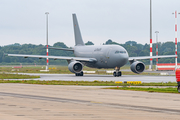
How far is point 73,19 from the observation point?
6588 centimetres

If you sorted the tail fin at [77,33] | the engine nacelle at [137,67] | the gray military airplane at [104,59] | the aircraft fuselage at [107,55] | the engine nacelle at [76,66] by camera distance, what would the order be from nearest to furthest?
the aircraft fuselage at [107,55], the gray military airplane at [104,59], the engine nacelle at [76,66], the engine nacelle at [137,67], the tail fin at [77,33]

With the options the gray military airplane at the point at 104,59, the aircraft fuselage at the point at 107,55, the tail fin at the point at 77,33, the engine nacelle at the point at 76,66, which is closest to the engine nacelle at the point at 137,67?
the gray military airplane at the point at 104,59

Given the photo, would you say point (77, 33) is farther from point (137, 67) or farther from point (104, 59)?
point (137, 67)

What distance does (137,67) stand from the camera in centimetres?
5319

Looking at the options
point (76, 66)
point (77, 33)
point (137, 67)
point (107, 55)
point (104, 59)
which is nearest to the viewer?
point (107, 55)

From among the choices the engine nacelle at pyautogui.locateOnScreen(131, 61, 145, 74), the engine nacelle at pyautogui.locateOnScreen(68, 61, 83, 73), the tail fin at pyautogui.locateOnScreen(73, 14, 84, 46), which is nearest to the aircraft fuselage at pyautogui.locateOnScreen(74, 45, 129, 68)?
the engine nacelle at pyautogui.locateOnScreen(131, 61, 145, 74)

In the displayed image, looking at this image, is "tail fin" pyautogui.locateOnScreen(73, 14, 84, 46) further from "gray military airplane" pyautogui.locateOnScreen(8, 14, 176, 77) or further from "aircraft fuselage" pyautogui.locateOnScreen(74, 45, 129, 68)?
"aircraft fuselage" pyautogui.locateOnScreen(74, 45, 129, 68)

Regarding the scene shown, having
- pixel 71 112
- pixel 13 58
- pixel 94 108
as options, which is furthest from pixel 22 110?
pixel 13 58

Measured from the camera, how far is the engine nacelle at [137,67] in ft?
172

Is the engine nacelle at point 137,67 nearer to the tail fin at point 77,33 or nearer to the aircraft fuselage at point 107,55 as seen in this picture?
the aircraft fuselage at point 107,55

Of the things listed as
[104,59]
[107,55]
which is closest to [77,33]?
[104,59]

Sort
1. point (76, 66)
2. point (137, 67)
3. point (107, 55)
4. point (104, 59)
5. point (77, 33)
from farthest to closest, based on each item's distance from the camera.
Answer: point (77, 33) < point (104, 59) < point (137, 67) < point (76, 66) < point (107, 55)

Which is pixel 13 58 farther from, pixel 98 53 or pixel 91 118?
pixel 91 118

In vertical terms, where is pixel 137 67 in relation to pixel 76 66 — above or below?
below
